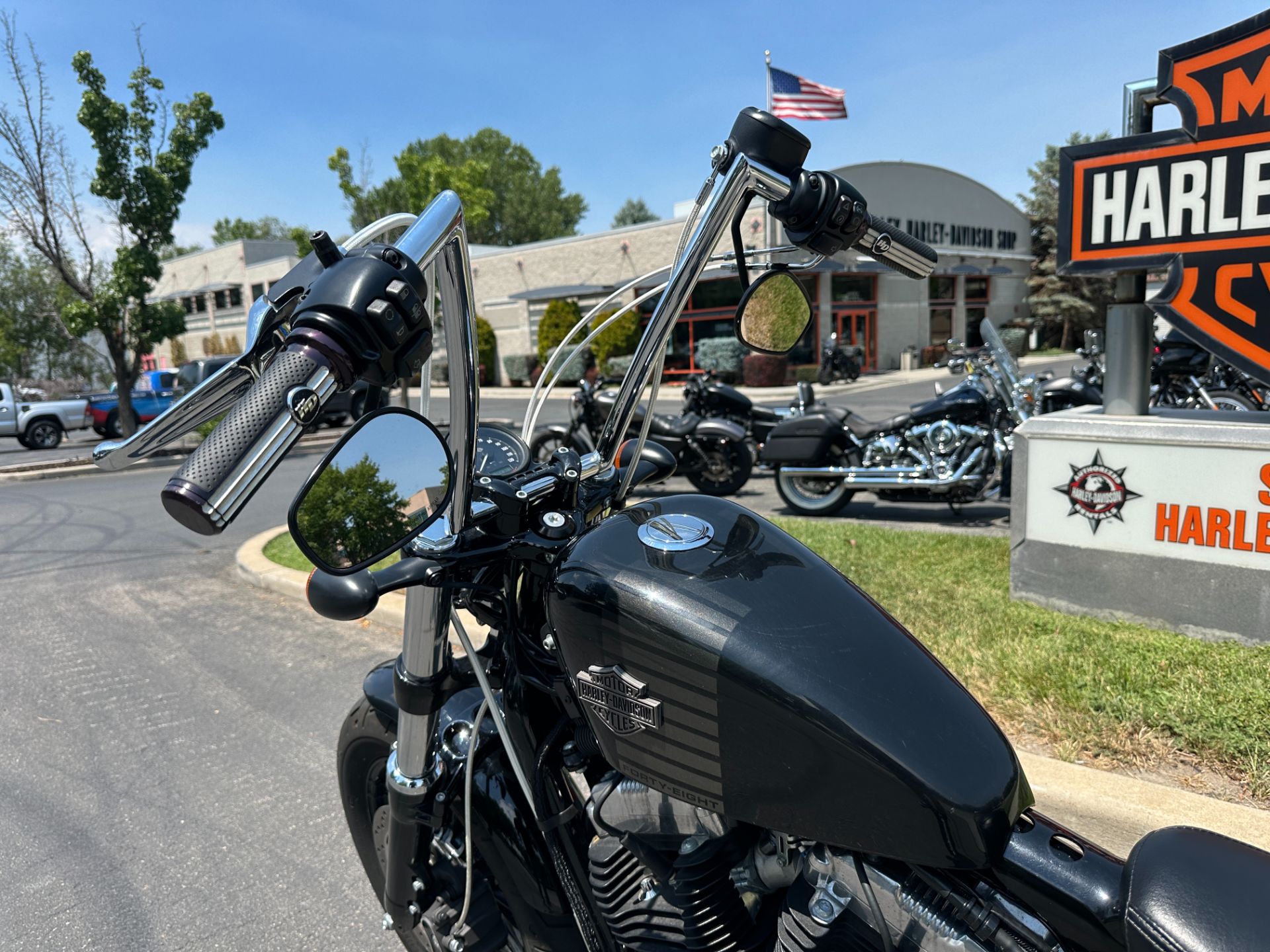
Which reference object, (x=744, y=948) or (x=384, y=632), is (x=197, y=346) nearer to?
(x=384, y=632)

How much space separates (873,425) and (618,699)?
653cm

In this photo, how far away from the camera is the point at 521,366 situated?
1220 inches

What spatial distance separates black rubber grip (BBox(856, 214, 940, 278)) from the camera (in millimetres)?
1587

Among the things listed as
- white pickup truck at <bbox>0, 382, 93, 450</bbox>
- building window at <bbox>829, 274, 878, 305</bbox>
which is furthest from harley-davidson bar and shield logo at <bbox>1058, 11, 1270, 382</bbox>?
building window at <bbox>829, 274, 878, 305</bbox>

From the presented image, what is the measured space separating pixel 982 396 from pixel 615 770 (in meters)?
6.20

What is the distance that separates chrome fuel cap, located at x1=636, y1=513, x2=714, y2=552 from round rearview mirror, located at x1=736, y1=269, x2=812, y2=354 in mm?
442

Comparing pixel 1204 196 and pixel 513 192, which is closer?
pixel 1204 196

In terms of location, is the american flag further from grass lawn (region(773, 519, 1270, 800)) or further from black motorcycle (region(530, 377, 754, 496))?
grass lawn (region(773, 519, 1270, 800))

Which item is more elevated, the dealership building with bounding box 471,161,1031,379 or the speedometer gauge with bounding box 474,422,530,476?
the dealership building with bounding box 471,161,1031,379

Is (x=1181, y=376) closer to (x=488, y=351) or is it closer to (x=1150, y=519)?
(x=1150, y=519)

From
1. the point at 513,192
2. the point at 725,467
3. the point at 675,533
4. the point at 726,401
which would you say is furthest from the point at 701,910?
the point at 513,192

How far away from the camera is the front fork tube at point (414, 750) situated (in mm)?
1699

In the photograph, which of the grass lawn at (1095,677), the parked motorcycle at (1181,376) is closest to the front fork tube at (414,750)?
the grass lawn at (1095,677)

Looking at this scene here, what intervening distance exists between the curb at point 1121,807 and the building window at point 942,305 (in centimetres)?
3052
